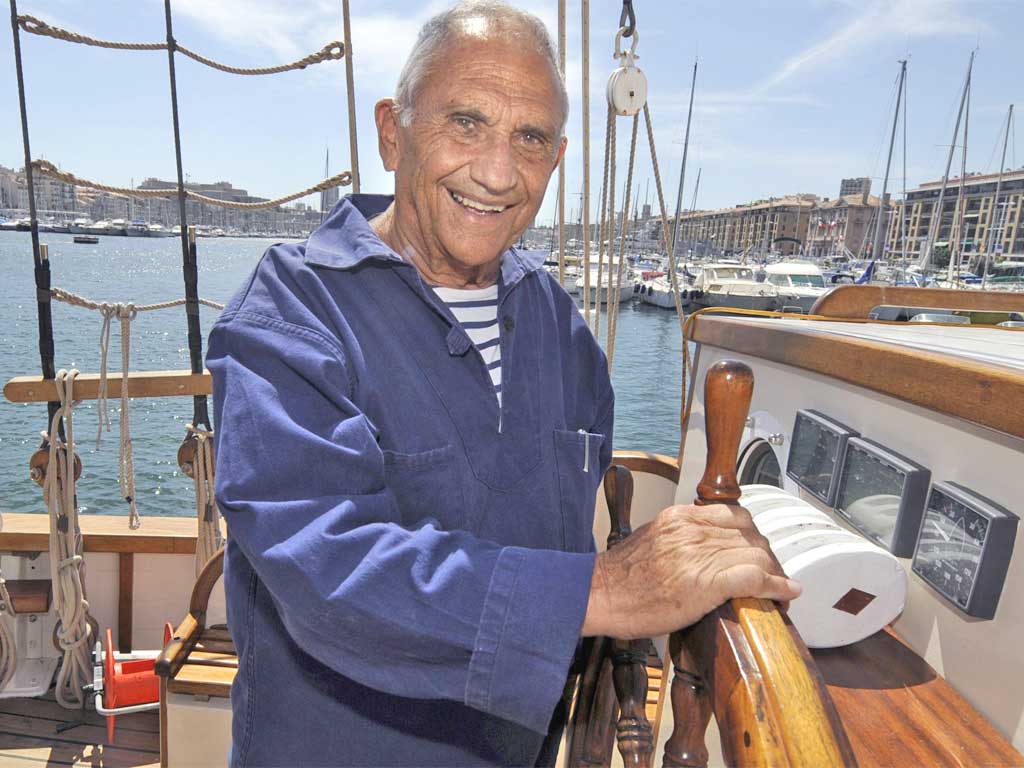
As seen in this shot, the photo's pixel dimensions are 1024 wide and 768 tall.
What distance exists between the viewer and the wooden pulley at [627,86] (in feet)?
8.38

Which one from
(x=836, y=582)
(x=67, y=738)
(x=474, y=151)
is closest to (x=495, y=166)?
Answer: (x=474, y=151)

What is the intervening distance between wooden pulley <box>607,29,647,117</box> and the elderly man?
58.4 inches

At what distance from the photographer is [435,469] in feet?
3.13

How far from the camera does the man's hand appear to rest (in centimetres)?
65

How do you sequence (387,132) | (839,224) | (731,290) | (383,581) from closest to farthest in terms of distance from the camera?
(383,581) < (387,132) < (731,290) < (839,224)

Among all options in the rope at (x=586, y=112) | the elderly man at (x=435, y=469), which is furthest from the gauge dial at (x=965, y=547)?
the rope at (x=586, y=112)

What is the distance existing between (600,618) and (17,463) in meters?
12.4

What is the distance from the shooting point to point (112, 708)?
8.15ft

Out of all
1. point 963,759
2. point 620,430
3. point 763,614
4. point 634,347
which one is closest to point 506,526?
point 763,614

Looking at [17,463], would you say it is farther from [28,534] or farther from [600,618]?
[600,618]

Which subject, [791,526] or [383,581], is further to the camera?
[791,526]

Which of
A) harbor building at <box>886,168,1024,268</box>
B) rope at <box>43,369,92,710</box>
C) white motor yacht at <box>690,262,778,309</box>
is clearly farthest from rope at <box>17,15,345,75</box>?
harbor building at <box>886,168,1024,268</box>

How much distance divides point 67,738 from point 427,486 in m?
2.47

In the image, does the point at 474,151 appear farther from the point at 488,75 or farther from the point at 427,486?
the point at 427,486
